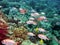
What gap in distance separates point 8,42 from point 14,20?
3583 mm

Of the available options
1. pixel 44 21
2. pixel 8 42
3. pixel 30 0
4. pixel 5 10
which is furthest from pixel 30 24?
pixel 30 0

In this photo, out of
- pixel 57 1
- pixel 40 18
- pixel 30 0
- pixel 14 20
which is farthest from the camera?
pixel 57 1

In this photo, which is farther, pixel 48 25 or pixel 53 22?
pixel 53 22

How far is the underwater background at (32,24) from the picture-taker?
20.8 ft

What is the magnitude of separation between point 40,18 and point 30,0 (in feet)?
16.8

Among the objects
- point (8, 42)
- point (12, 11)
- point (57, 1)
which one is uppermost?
point (8, 42)

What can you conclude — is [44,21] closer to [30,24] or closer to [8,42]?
[30,24]

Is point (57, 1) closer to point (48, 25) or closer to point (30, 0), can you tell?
point (30, 0)

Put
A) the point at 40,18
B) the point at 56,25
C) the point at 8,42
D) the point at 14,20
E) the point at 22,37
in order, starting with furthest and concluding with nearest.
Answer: the point at 56,25
the point at 40,18
the point at 14,20
the point at 22,37
the point at 8,42

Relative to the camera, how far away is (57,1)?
16500 mm

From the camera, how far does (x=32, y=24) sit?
8.70 metres

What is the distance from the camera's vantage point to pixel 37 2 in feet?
47.9

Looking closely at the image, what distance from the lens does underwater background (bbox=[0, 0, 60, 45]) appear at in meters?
6.33

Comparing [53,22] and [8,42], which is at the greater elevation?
[8,42]
